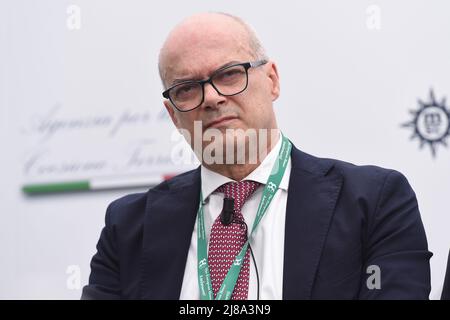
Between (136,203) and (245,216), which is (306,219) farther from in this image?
(136,203)

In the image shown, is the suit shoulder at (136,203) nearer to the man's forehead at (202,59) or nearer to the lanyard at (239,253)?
the lanyard at (239,253)

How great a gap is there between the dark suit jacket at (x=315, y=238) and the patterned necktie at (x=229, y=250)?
0.25 feet

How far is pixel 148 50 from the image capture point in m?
2.47

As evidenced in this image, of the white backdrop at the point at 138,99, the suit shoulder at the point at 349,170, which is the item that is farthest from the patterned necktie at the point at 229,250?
the white backdrop at the point at 138,99

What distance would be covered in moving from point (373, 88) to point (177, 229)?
0.99 m

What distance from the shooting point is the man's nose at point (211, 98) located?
153 cm

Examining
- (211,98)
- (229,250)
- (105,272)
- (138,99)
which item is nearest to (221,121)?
(211,98)

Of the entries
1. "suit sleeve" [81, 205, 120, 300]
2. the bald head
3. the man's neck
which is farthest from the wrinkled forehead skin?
"suit sleeve" [81, 205, 120, 300]

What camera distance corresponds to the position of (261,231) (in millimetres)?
1513

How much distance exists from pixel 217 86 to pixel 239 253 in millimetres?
369

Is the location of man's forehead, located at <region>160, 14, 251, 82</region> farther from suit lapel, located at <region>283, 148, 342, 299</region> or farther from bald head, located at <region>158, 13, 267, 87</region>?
suit lapel, located at <region>283, 148, 342, 299</region>

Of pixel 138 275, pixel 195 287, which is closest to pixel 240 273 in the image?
pixel 195 287

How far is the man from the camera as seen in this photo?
4.64 ft
